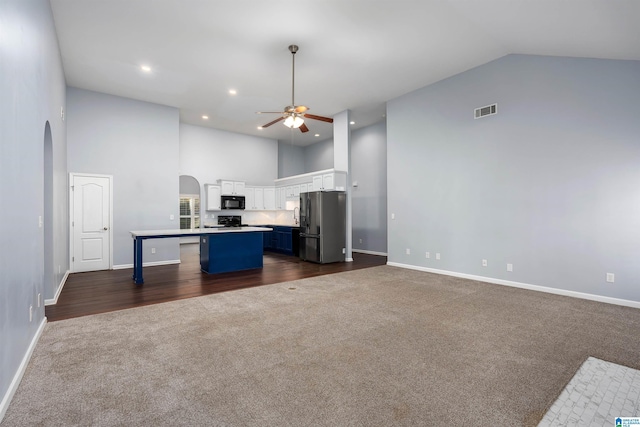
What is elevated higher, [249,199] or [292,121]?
[292,121]

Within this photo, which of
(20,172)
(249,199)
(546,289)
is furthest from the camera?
(249,199)

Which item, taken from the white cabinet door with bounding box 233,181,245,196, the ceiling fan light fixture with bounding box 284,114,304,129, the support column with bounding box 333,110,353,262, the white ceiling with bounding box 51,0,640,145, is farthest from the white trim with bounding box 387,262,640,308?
the white cabinet door with bounding box 233,181,245,196

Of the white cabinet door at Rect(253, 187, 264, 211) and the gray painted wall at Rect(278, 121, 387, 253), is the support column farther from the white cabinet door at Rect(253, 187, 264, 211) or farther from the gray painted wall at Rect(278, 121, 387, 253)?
the white cabinet door at Rect(253, 187, 264, 211)

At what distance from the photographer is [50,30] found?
378 cm

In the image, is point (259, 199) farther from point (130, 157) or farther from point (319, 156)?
point (130, 157)

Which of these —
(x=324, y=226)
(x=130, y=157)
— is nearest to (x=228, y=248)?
(x=324, y=226)

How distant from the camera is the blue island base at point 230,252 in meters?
6.01

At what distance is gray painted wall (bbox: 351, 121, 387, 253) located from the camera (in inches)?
343

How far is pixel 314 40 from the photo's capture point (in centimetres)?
447

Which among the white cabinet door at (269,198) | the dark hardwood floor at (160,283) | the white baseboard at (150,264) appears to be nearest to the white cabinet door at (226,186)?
the white cabinet door at (269,198)

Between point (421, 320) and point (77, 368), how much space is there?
3.28 meters

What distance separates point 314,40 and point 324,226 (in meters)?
4.07

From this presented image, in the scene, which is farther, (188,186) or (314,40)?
(188,186)

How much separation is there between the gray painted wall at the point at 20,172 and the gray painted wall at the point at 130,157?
10.4 ft
